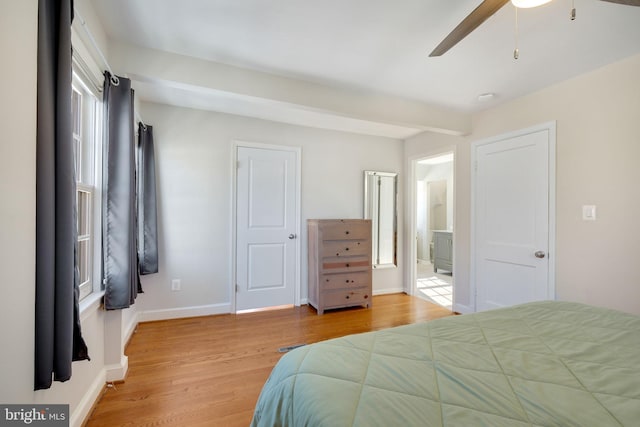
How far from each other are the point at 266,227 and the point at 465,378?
2886 millimetres

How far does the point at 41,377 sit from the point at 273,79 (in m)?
2.28

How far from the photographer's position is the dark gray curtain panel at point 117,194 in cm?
178

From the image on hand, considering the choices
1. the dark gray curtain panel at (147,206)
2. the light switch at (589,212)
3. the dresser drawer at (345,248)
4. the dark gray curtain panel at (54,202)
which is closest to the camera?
the dark gray curtain panel at (54,202)

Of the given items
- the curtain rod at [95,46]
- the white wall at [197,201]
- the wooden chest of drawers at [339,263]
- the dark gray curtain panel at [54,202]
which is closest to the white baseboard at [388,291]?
the wooden chest of drawers at [339,263]

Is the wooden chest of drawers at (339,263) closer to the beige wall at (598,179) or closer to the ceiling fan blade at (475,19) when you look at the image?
the beige wall at (598,179)

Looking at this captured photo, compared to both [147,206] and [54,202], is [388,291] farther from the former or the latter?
[54,202]

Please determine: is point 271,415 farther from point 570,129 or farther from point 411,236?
point 411,236

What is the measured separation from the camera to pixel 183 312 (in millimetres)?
3125

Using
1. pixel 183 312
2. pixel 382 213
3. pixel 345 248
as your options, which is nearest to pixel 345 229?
pixel 345 248

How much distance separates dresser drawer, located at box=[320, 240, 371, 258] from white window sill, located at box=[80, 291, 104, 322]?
2124mm

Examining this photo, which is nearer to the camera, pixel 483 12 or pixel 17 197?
pixel 17 197

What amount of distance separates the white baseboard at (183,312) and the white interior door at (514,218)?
2.99 meters

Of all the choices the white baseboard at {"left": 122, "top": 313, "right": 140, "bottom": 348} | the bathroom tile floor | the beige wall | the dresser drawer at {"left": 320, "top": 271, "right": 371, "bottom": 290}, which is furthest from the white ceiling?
the bathroom tile floor

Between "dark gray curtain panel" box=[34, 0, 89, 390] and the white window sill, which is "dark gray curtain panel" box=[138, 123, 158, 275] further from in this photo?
"dark gray curtain panel" box=[34, 0, 89, 390]
